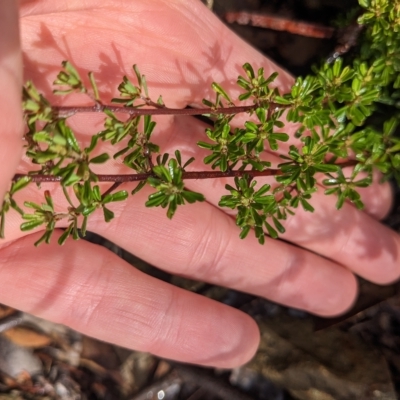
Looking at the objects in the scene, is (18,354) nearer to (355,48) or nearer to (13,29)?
(13,29)

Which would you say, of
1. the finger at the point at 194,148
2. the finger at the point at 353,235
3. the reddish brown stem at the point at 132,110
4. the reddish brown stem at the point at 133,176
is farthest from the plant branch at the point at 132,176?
the finger at the point at 353,235

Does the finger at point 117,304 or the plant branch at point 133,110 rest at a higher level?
the plant branch at point 133,110

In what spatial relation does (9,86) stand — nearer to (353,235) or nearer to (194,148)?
(194,148)

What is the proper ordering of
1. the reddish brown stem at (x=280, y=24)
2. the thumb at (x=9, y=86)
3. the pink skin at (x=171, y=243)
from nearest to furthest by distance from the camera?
the thumb at (x=9, y=86), the pink skin at (x=171, y=243), the reddish brown stem at (x=280, y=24)

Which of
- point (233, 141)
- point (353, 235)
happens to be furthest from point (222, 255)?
point (233, 141)

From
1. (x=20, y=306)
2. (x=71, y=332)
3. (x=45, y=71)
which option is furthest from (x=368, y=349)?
(x=45, y=71)

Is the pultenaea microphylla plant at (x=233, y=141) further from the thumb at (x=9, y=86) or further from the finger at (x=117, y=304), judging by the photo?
the finger at (x=117, y=304)
